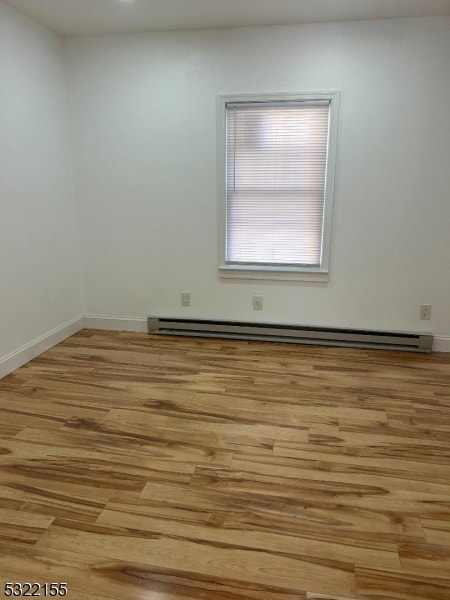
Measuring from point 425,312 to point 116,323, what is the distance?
282 centimetres

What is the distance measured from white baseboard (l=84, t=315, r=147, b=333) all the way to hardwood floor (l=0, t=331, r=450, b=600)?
Result: 77 centimetres

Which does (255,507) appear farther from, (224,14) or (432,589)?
(224,14)

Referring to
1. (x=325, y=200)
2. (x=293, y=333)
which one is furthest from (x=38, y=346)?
(x=325, y=200)

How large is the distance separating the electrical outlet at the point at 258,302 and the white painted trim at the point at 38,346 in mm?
1727

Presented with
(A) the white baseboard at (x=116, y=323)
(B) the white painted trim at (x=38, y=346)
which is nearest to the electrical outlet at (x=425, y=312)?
(A) the white baseboard at (x=116, y=323)

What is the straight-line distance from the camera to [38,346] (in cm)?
338

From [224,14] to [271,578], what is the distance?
3.38 metres

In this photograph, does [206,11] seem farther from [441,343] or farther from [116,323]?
[441,343]

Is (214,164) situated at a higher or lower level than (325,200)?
higher

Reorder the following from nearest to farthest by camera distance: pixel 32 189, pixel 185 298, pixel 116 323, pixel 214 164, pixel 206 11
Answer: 1. pixel 206 11
2. pixel 32 189
3. pixel 214 164
4. pixel 185 298
5. pixel 116 323

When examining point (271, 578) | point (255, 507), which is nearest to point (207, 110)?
point (255, 507)

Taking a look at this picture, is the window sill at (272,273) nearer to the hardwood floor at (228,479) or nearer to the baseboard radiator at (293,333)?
the baseboard radiator at (293,333)

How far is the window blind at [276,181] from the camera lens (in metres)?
3.28

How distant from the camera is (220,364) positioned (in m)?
3.23
